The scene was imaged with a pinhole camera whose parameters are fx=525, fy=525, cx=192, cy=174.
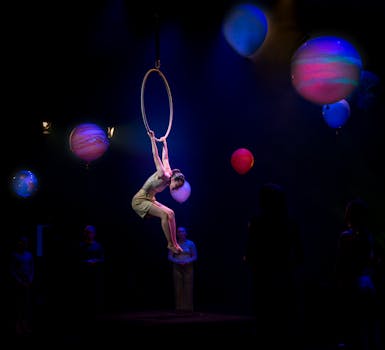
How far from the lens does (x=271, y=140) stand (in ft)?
32.9

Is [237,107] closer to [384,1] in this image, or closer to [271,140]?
[271,140]

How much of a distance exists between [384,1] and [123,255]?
654cm

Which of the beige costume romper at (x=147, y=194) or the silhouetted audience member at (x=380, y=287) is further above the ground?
the beige costume romper at (x=147, y=194)

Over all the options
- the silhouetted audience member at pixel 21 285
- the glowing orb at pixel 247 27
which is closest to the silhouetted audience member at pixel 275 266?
the glowing orb at pixel 247 27

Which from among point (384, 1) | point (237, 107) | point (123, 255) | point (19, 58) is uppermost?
point (384, 1)

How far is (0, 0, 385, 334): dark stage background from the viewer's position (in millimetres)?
8750

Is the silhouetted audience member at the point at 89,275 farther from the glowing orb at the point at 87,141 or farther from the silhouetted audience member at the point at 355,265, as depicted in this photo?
the silhouetted audience member at the point at 355,265

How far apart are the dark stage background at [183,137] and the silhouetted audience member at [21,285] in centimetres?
72

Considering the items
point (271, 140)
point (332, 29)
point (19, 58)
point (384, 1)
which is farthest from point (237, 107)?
point (19, 58)

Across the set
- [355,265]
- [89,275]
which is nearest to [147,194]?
[89,275]

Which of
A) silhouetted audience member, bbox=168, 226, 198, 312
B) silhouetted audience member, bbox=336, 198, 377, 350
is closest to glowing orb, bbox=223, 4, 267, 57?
silhouetted audience member, bbox=336, 198, 377, 350

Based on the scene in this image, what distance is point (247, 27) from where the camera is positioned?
6.40 meters

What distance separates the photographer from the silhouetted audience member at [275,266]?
3.60 meters

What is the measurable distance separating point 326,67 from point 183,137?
5468 millimetres
